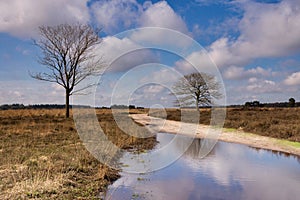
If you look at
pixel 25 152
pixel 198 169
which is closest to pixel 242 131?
pixel 198 169

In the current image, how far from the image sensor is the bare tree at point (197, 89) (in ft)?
167

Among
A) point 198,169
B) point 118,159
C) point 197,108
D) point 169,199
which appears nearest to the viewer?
point 169,199

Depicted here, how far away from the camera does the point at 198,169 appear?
12.1 m

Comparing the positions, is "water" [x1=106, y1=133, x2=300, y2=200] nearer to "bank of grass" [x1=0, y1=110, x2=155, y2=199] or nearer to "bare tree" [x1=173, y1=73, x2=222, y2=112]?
"bank of grass" [x1=0, y1=110, x2=155, y2=199]

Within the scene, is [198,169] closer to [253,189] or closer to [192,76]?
[253,189]

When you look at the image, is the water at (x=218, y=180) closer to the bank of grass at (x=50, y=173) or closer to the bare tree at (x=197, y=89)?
the bank of grass at (x=50, y=173)

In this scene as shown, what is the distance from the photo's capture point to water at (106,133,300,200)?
28.5ft

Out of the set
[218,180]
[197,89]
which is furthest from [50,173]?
[197,89]

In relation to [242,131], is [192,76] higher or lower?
higher

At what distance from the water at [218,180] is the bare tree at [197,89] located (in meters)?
36.2

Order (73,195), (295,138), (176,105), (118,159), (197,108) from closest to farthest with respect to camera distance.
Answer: (73,195)
(118,159)
(295,138)
(197,108)
(176,105)

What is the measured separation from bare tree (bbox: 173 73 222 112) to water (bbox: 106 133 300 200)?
36.2m

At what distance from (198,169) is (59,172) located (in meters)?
5.60

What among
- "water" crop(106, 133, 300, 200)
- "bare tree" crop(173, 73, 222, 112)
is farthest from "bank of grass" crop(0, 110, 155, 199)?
"bare tree" crop(173, 73, 222, 112)
